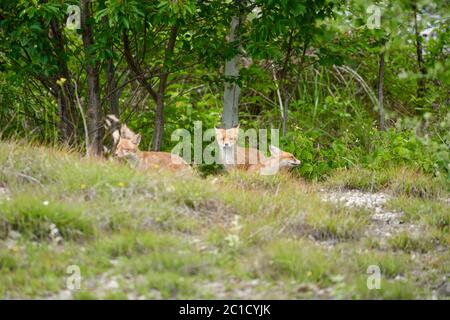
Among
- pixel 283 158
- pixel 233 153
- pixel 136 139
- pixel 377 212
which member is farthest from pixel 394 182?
pixel 136 139

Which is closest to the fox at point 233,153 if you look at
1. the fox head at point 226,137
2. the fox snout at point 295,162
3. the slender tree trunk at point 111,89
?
the fox head at point 226,137

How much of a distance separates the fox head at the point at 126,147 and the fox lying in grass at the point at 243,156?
114cm

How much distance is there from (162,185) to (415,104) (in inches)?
273

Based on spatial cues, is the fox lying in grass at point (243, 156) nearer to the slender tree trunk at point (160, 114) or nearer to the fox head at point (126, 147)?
the slender tree trunk at point (160, 114)

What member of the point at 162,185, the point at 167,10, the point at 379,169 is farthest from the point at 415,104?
the point at 162,185

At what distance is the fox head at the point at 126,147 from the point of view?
985cm

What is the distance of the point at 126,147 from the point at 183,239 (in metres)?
3.47

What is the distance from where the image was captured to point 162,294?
5.88 meters

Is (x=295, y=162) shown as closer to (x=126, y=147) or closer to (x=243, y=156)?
(x=243, y=156)

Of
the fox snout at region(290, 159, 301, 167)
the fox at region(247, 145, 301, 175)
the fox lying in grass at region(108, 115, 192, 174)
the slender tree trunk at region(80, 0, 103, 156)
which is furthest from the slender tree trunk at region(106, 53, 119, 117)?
the fox snout at region(290, 159, 301, 167)

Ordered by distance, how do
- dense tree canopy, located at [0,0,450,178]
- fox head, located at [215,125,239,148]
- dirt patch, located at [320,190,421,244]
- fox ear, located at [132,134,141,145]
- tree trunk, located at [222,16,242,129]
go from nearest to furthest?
dirt patch, located at [320,190,421,244]
dense tree canopy, located at [0,0,450,178]
fox ear, located at [132,134,141,145]
fox head, located at [215,125,239,148]
tree trunk, located at [222,16,242,129]

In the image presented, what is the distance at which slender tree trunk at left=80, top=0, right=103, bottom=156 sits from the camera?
10.1 meters

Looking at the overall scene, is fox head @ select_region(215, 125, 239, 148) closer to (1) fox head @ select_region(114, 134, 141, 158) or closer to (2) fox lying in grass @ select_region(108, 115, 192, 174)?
(2) fox lying in grass @ select_region(108, 115, 192, 174)

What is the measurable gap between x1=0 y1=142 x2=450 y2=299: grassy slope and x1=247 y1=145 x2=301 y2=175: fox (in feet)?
5.90
